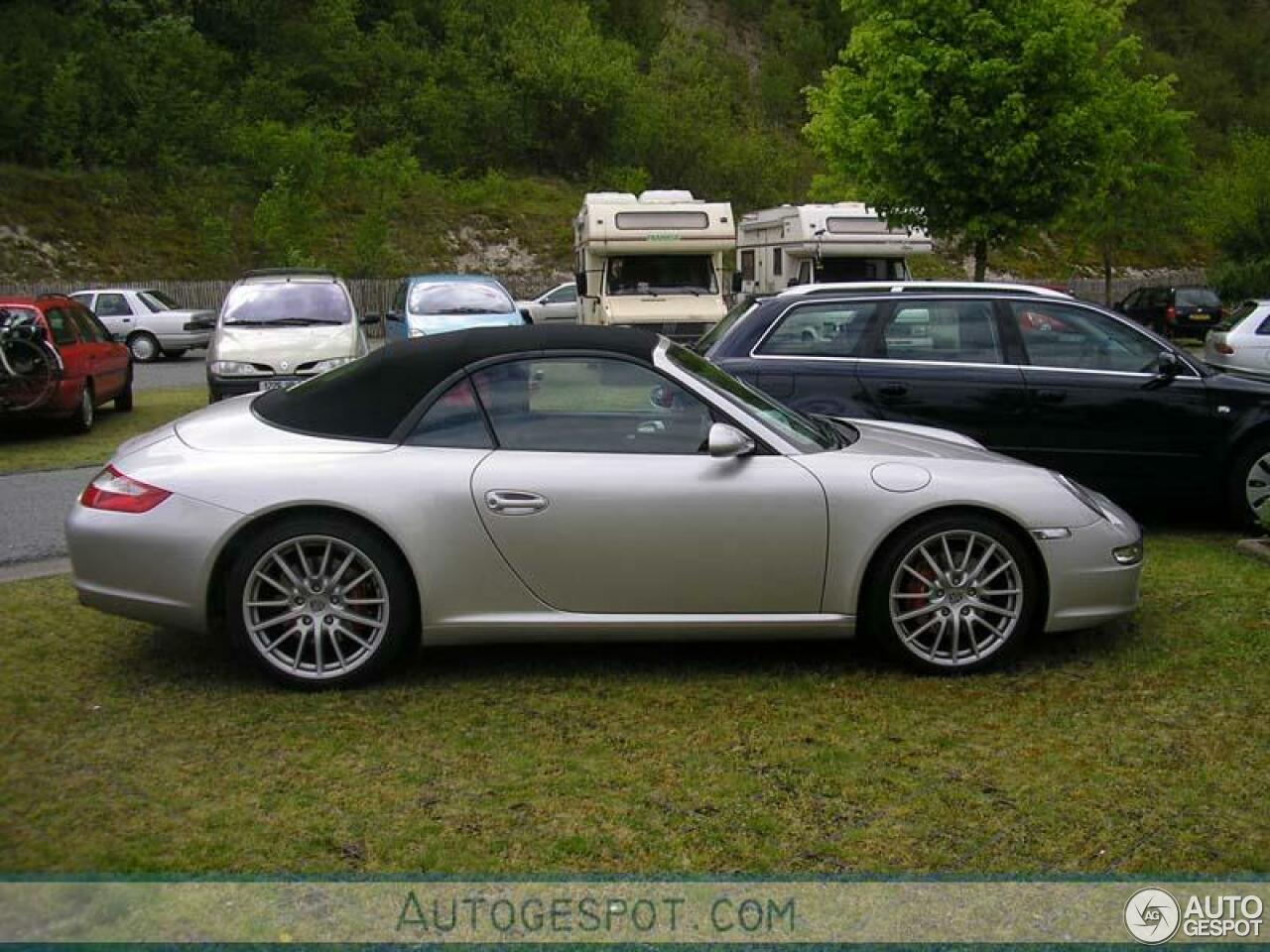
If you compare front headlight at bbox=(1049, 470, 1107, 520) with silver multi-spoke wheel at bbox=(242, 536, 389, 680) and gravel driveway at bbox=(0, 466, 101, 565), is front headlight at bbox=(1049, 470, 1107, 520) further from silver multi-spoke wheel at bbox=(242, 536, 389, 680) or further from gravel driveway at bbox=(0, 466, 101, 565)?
gravel driveway at bbox=(0, 466, 101, 565)

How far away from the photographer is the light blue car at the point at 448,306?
17.7m

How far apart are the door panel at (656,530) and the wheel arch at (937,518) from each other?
209mm

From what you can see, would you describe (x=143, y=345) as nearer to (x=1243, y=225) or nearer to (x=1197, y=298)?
(x=1197, y=298)

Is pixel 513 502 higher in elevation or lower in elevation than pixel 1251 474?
higher

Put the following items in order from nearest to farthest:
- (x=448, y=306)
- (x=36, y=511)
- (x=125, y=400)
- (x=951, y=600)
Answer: (x=951, y=600)
(x=36, y=511)
(x=125, y=400)
(x=448, y=306)

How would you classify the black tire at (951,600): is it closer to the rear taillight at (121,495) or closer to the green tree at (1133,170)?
the rear taillight at (121,495)

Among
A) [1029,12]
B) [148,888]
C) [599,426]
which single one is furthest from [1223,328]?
[148,888]

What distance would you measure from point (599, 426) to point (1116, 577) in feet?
7.53

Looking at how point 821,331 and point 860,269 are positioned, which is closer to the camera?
point 821,331

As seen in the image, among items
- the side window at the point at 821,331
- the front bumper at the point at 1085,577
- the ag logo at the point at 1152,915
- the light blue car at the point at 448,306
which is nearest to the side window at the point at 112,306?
the light blue car at the point at 448,306

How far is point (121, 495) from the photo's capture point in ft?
18.1

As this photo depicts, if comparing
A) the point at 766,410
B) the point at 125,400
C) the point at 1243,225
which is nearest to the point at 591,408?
the point at 766,410

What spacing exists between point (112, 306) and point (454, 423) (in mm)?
26375

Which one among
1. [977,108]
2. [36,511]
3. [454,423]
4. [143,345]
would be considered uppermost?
[977,108]
